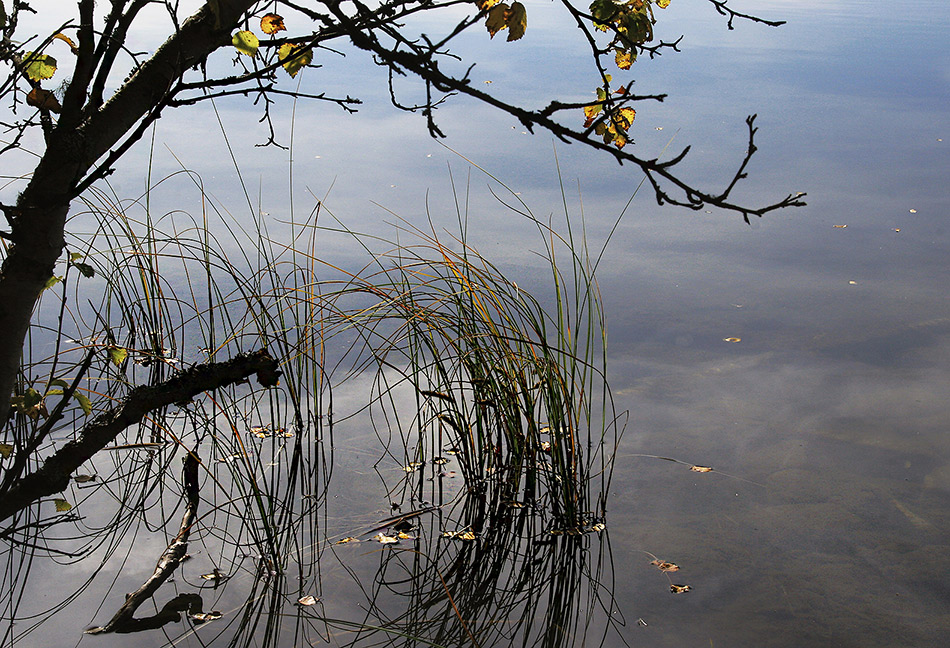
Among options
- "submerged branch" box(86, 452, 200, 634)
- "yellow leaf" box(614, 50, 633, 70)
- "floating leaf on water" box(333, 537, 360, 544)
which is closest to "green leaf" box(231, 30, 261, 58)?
"yellow leaf" box(614, 50, 633, 70)

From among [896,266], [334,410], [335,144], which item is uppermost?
[335,144]

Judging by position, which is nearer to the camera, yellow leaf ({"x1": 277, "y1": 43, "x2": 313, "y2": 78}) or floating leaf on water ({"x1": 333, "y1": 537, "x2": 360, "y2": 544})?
yellow leaf ({"x1": 277, "y1": 43, "x2": 313, "y2": 78})

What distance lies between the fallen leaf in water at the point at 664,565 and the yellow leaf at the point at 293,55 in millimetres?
1475

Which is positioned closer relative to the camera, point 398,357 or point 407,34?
point 398,357

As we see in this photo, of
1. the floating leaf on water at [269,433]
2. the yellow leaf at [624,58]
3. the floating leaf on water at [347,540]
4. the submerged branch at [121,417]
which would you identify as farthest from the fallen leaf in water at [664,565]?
the yellow leaf at [624,58]

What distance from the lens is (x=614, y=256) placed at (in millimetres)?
4867

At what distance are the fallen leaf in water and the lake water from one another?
24 millimetres

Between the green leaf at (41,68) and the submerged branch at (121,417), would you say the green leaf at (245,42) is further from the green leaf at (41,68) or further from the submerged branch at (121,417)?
the submerged branch at (121,417)

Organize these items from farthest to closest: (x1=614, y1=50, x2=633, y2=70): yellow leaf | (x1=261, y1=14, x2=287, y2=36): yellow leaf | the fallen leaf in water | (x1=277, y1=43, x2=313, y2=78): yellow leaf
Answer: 1. the fallen leaf in water
2. (x1=261, y1=14, x2=287, y2=36): yellow leaf
3. (x1=614, y1=50, x2=633, y2=70): yellow leaf
4. (x1=277, y1=43, x2=313, y2=78): yellow leaf

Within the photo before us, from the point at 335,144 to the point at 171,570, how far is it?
16.5ft

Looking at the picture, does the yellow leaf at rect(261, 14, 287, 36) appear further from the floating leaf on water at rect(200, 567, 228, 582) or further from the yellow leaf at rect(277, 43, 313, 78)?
the floating leaf on water at rect(200, 567, 228, 582)

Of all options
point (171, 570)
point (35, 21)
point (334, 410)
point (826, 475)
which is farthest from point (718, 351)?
point (35, 21)

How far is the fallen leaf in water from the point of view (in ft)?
7.70

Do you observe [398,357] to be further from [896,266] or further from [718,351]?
[896,266]
